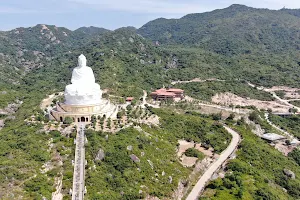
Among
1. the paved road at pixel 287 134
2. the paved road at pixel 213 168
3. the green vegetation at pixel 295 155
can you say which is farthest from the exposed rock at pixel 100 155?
the paved road at pixel 287 134

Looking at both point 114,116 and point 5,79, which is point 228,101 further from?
point 5,79

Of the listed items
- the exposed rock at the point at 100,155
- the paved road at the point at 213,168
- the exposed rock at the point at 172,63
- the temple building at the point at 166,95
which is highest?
the exposed rock at the point at 172,63

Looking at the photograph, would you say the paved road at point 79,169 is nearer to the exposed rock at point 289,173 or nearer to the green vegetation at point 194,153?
the green vegetation at point 194,153

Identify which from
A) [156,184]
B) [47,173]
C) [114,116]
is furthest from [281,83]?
[47,173]

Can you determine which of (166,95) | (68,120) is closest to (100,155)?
(68,120)

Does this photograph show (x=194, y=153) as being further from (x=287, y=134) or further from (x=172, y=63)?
(x=172, y=63)

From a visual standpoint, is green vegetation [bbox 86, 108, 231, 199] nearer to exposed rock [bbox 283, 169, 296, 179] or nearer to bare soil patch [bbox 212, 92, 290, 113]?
exposed rock [bbox 283, 169, 296, 179]

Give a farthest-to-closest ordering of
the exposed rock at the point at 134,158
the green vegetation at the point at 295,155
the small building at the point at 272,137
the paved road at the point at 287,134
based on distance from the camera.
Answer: the paved road at the point at 287,134
the small building at the point at 272,137
the green vegetation at the point at 295,155
the exposed rock at the point at 134,158
